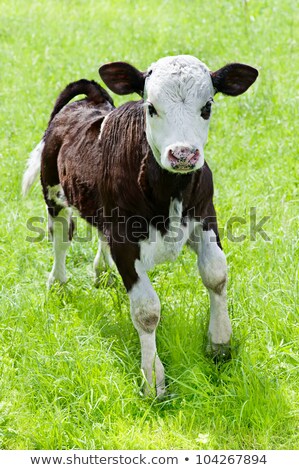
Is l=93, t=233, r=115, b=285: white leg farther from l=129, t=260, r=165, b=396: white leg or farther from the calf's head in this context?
the calf's head

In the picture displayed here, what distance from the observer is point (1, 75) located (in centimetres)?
983

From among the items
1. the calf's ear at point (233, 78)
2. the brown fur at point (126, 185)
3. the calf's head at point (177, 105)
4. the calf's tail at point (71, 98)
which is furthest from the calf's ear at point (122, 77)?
the calf's tail at point (71, 98)

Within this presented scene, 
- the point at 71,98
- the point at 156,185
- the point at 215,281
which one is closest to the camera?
the point at 156,185

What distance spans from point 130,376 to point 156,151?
1342 millimetres

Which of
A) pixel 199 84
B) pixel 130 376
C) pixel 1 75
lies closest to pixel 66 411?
pixel 130 376

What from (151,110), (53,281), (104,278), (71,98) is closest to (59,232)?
(53,281)

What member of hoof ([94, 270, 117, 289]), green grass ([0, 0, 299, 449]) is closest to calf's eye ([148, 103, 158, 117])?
green grass ([0, 0, 299, 449])

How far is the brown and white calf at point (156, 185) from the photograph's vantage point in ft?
13.6

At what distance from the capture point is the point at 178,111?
407cm

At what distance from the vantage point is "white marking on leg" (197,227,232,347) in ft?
15.3

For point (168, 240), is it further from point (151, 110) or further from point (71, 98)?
point (71, 98)

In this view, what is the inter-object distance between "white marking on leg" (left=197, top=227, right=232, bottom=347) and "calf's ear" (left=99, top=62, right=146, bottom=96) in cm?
91

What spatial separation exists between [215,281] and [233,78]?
1.18 metres

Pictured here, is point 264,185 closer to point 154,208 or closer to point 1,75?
point 154,208
